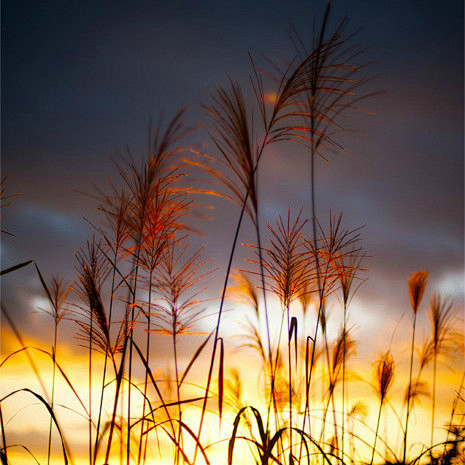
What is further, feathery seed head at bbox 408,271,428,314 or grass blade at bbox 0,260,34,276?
feathery seed head at bbox 408,271,428,314

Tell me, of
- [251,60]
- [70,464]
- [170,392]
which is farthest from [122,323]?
[251,60]

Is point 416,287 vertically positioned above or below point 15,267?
above

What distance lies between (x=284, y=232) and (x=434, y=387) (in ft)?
7.67

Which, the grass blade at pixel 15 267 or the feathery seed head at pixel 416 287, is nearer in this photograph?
the grass blade at pixel 15 267

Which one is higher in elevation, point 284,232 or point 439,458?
point 284,232

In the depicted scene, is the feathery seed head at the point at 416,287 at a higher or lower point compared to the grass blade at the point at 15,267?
higher

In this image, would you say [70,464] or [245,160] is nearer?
[245,160]

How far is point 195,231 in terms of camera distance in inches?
72.4

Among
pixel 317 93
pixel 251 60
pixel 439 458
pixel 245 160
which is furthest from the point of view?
pixel 439 458

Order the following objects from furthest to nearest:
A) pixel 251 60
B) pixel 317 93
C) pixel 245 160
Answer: pixel 317 93
pixel 251 60
pixel 245 160

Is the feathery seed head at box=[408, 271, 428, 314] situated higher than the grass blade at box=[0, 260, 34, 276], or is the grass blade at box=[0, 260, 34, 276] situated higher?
the feathery seed head at box=[408, 271, 428, 314]

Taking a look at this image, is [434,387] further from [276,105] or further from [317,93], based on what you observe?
[276,105]

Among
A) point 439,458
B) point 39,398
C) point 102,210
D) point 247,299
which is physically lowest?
point 439,458

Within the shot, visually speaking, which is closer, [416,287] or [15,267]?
[15,267]
